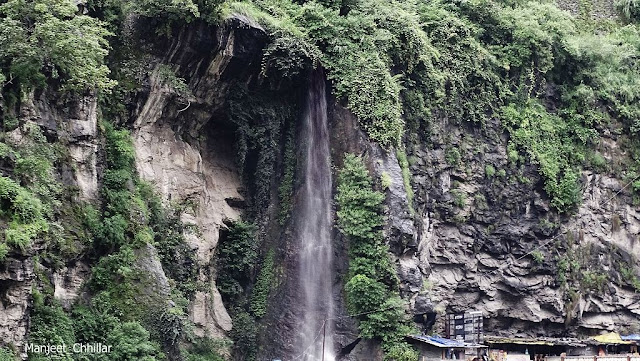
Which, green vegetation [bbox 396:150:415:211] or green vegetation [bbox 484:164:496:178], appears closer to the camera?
green vegetation [bbox 396:150:415:211]

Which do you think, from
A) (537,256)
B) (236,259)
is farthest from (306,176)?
(537,256)

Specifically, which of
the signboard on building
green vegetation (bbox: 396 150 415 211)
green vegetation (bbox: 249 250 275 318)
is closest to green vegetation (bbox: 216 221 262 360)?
green vegetation (bbox: 249 250 275 318)

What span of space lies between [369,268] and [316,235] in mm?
2178

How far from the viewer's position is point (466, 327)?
28391mm

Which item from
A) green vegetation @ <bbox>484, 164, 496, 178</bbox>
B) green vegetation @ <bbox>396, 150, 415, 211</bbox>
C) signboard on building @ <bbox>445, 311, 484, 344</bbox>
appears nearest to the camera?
green vegetation @ <bbox>396, 150, 415, 211</bbox>

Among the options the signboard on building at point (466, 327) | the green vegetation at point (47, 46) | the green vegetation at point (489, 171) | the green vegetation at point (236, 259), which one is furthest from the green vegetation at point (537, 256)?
the green vegetation at point (47, 46)

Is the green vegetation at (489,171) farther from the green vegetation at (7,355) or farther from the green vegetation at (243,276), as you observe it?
the green vegetation at (7,355)

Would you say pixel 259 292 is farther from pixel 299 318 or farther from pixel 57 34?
pixel 57 34

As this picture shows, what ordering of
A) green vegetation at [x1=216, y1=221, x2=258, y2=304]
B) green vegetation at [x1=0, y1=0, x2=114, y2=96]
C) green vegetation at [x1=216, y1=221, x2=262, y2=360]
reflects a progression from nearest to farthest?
green vegetation at [x1=0, y1=0, x2=114, y2=96] < green vegetation at [x1=216, y1=221, x2=262, y2=360] < green vegetation at [x1=216, y1=221, x2=258, y2=304]

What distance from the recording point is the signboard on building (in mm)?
28188

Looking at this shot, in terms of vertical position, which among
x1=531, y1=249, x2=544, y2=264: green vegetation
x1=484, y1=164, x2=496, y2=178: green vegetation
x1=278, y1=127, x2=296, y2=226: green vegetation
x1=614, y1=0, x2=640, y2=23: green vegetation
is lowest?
x1=531, y1=249, x2=544, y2=264: green vegetation

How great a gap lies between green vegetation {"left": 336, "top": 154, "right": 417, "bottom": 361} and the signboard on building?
3573mm

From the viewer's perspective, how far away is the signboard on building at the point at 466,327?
92.5 feet

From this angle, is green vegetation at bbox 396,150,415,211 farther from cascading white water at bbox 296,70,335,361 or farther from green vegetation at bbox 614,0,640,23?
green vegetation at bbox 614,0,640,23
